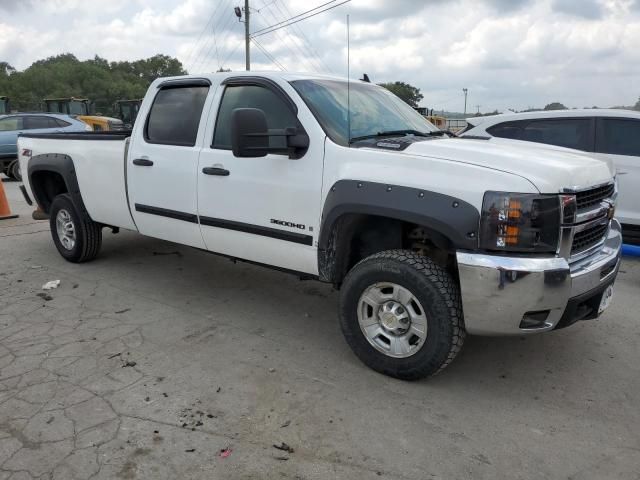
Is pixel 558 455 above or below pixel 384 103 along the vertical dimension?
below

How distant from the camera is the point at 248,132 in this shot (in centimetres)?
335

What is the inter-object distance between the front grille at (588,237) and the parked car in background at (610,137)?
286cm

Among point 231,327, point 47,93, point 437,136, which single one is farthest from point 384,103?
point 47,93

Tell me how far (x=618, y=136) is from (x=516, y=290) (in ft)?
14.4

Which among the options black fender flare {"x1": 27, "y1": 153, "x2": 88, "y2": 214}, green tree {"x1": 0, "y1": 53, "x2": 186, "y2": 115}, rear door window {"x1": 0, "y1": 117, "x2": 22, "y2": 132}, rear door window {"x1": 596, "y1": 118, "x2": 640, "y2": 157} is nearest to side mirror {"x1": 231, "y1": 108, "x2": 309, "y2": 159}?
black fender flare {"x1": 27, "y1": 153, "x2": 88, "y2": 214}

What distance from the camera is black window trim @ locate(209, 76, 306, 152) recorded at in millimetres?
3740

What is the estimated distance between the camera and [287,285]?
524cm

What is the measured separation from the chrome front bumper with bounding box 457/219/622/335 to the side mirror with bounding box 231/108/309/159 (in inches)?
52.7

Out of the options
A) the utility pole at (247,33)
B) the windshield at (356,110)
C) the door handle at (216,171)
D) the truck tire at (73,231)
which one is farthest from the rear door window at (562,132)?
the utility pole at (247,33)

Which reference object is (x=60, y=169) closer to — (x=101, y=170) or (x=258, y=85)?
(x=101, y=170)

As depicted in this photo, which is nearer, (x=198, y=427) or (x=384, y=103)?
(x=198, y=427)

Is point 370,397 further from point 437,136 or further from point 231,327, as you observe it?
point 437,136

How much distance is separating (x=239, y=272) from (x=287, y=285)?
2.14 feet

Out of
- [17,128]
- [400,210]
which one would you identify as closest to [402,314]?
[400,210]
